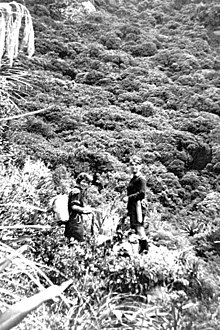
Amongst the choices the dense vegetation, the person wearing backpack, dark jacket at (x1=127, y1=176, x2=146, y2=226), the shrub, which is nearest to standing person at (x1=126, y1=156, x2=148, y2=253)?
dark jacket at (x1=127, y1=176, x2=146, y2=226)

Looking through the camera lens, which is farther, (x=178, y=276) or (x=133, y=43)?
(x=133, y=43)

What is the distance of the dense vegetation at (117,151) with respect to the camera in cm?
316

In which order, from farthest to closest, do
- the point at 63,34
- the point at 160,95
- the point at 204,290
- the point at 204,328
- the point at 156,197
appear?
the point at 63,34 → the point at 160,95 → the point at 156,197 → the point at 204,290 → the point at 204,328

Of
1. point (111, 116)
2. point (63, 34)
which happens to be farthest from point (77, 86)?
point (63, 34)

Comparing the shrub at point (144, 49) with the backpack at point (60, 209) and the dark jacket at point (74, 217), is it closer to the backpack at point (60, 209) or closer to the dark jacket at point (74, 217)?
the backpack at point (60, 209)

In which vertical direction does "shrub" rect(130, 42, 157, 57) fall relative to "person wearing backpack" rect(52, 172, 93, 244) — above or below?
below

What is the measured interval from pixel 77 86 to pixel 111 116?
3039mm

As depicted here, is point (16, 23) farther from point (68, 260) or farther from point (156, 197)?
point (156, 197)

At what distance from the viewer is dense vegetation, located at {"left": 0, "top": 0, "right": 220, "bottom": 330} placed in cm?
316

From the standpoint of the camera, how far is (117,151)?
658 inches

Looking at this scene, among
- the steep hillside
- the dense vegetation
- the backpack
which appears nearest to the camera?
the dense vegetation

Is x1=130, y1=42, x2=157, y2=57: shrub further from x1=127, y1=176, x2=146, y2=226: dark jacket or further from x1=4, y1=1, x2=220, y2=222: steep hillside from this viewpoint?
x1=127, y1=176, x2=146, y2=226: dark jacket

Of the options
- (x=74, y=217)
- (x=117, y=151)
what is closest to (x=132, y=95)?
(x=117, y=151)

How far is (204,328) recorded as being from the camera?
99.3 inches
